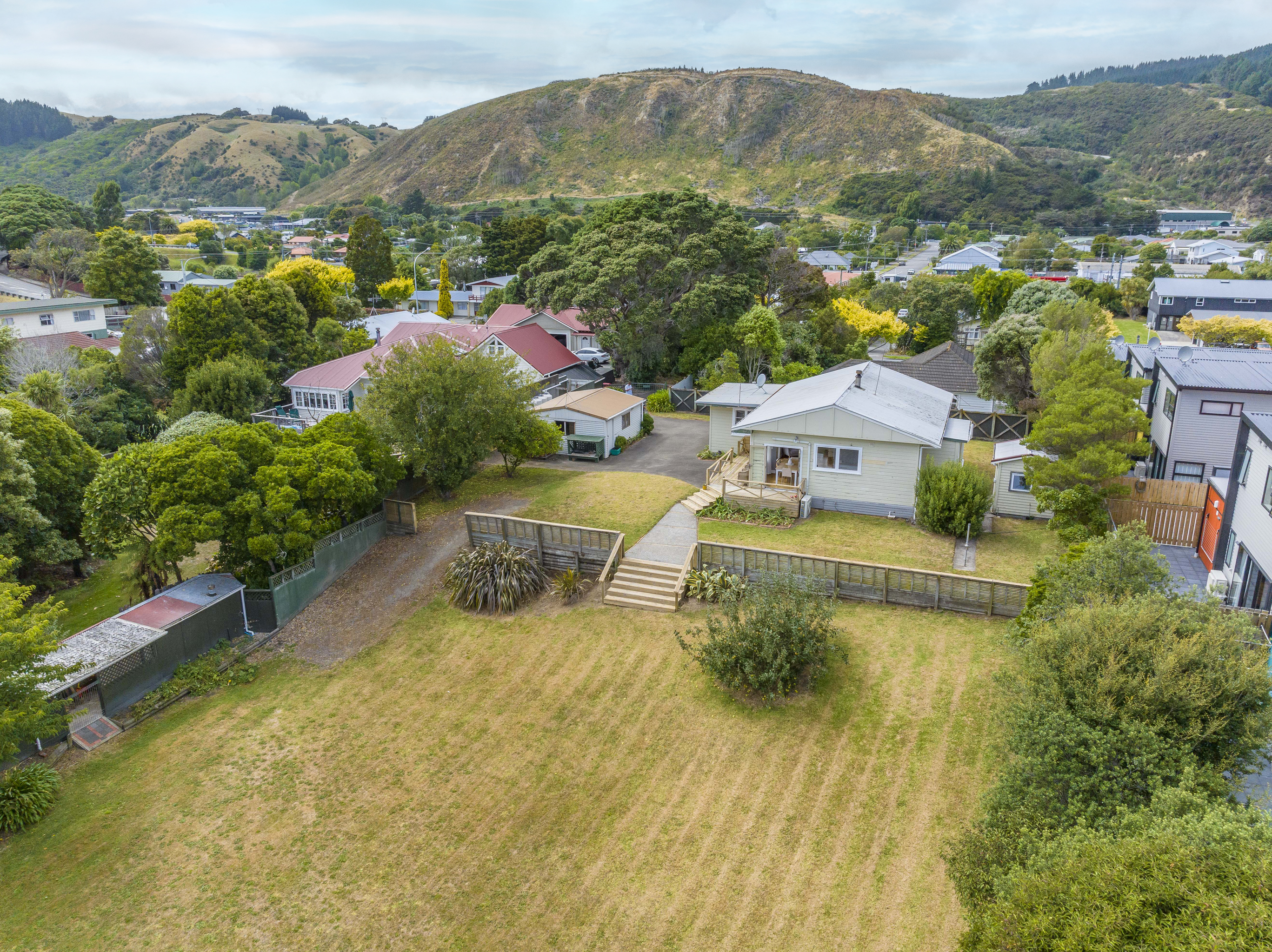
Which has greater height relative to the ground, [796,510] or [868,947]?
[796,510]

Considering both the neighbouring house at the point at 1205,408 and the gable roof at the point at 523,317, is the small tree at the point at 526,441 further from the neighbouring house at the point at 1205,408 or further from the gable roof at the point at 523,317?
the gable roof at the point at 523,317

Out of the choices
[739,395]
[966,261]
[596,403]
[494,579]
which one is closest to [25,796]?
[494,579]

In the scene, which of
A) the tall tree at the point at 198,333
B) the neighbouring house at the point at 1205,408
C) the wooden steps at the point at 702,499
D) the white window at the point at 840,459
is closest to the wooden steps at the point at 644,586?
the wooden steps at the point at 702,499

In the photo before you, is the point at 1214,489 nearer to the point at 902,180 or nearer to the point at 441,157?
the point at 902,180

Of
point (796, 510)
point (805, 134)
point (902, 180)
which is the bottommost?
point (796, 510)

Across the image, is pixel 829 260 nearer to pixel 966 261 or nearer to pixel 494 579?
pixel 966 261

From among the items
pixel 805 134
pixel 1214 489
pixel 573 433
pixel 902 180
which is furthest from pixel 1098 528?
pixel 805 134
